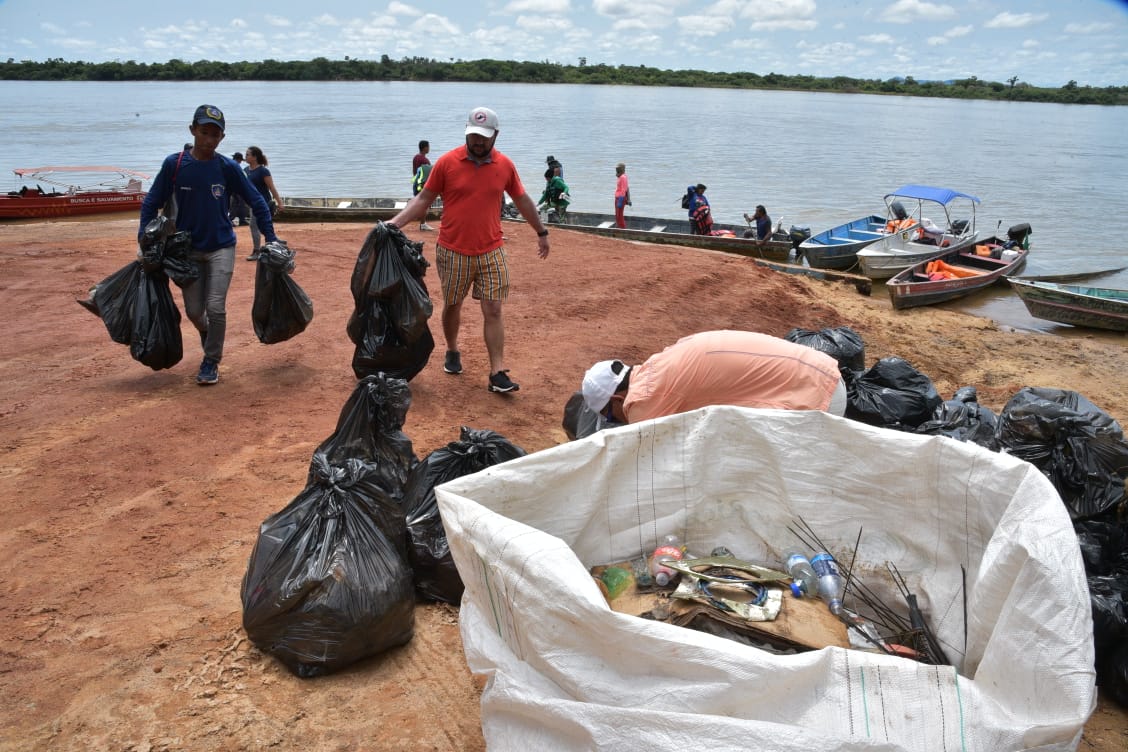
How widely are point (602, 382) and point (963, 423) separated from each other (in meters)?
1.99

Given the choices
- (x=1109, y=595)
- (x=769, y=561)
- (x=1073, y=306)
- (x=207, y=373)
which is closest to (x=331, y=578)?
(x=769, y=561)

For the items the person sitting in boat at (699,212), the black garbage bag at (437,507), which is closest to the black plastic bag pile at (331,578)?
the black garbage bag at (437,507)

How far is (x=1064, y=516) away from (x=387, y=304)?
12.1 feet

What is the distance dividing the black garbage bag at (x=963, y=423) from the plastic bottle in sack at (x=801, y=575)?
1353mm

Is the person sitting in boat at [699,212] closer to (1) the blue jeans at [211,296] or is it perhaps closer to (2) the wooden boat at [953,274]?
(2) the wooden boat at [953,274]

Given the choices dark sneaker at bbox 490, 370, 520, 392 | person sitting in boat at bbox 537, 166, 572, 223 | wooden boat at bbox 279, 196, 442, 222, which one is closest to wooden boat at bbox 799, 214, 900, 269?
person sitting in boat at bbox 537, 166, 572, 223

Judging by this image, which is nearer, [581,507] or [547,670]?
[547,670]

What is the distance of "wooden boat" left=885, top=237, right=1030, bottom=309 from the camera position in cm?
1116

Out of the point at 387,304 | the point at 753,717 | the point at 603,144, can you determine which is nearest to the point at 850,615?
the point at 753,717

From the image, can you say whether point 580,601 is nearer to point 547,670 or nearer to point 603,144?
point 547,670

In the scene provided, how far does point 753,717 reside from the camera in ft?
6.11

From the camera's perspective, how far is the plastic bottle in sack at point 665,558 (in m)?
2.79

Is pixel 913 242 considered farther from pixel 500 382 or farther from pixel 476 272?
pixel 476 272

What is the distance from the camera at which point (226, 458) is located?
13.9ft
